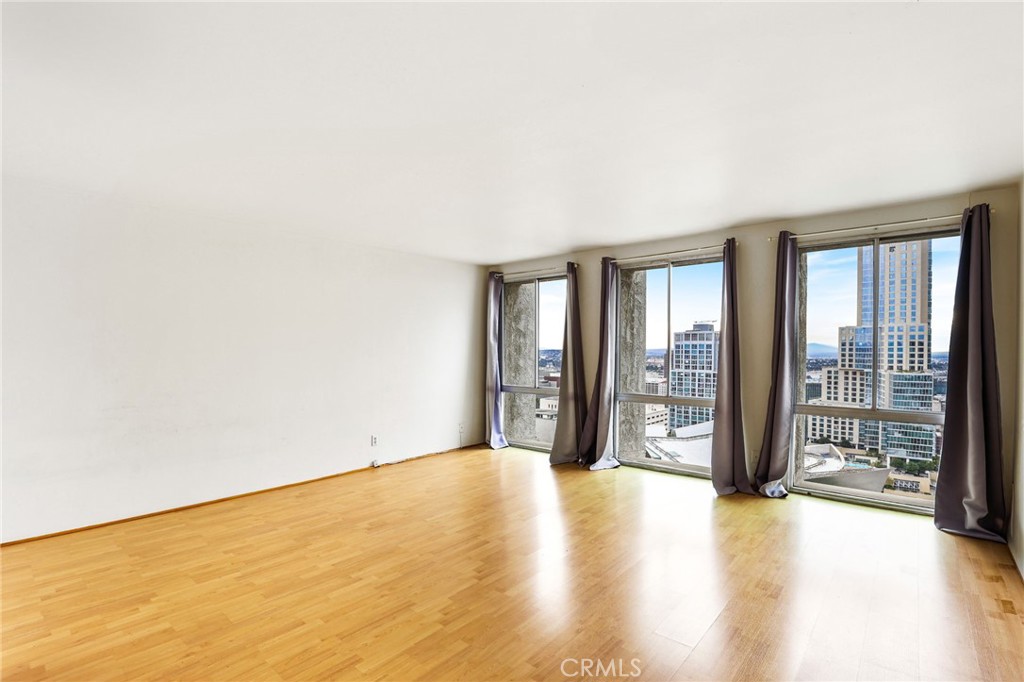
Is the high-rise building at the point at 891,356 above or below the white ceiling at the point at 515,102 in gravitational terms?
below

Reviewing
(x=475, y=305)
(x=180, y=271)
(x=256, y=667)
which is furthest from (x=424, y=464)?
(x=256, y=667)

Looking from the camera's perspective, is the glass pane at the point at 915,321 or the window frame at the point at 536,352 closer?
the glass pane at the point at 915,321

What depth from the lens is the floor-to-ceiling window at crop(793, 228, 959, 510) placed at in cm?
405

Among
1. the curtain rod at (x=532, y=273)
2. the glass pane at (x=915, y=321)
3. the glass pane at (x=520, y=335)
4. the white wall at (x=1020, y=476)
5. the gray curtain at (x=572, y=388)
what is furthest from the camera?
the glass pane at (x=520, y=335)

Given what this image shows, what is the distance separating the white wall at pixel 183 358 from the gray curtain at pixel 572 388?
183 cm

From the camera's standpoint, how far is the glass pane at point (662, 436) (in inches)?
210

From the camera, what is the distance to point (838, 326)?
4.49 metres

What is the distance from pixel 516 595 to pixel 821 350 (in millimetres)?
3634

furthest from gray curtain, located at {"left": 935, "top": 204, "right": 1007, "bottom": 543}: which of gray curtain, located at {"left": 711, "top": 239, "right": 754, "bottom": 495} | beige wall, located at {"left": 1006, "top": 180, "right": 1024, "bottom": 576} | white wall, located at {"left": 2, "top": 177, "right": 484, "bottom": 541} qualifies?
white wall, located at {"left": 2, "top": 177, "right": 484, "bottom": 541}

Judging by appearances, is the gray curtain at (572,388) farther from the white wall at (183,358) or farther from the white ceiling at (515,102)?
the white ceiling at (515,102)

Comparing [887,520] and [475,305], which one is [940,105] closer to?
[887,520]

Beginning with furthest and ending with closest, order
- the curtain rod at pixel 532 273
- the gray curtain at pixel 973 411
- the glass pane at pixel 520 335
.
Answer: the glass pane at pixel 520 335 → the curtain rod at pixel 532 273 → the gray curtain at pixel 973 411

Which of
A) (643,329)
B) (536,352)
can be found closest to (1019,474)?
(643,329)

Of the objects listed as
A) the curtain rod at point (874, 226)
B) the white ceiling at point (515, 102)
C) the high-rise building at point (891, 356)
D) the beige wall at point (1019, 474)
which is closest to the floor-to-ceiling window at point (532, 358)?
the white ceiling at point (515, 102)
